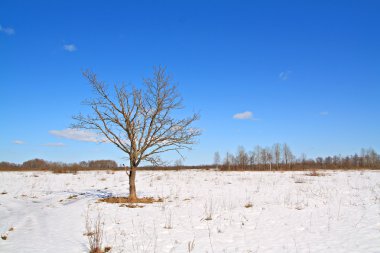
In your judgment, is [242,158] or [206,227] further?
[242,158]

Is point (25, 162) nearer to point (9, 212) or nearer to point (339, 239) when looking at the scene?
point (9, 212)

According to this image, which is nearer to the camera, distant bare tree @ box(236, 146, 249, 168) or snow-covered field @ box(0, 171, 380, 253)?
snow-covered field @ box(0, 171, 380, 253)

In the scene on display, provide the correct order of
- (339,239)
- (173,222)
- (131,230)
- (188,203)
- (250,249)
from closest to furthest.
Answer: (250,249) → (339,239) → (131,230) → (173,222) → (188,203)

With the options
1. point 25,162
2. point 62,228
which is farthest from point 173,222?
Answer: point 25,162

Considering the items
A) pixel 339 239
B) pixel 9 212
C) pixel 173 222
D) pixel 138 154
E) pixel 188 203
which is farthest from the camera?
pixel 138 154

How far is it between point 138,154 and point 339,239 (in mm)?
9735

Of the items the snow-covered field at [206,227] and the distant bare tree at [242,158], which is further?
the distant bare tree at [242,158]

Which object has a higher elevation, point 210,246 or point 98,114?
point 98,114

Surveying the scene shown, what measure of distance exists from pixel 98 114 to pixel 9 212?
5622mm


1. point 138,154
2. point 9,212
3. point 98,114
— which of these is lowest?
point 9,212

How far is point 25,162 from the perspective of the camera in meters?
132

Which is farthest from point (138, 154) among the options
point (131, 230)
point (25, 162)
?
point (25, 162)

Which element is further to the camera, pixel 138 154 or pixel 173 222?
pixel 138 154

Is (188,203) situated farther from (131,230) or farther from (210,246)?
(210,246)
